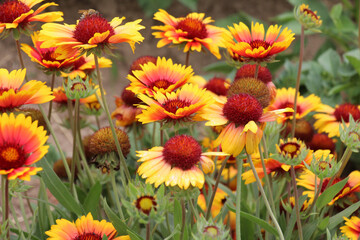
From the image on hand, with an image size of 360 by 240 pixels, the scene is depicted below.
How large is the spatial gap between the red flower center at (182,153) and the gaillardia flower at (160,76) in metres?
0.17

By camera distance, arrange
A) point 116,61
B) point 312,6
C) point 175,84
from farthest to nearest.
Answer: point 116,61, point 312,6, point 175,84

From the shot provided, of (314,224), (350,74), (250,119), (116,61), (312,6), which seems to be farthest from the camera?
(116,61)

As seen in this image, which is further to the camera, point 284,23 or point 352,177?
point 284,23

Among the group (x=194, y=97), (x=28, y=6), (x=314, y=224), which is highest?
(x=28, y=6)

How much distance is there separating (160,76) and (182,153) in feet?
0.90

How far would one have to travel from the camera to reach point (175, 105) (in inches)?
34.6

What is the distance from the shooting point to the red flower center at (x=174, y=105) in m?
0.87

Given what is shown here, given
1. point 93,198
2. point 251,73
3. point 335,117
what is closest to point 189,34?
point 251,73

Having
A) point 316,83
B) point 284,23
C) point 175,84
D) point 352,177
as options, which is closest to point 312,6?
point 284,23

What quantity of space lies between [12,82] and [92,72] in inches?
10.4

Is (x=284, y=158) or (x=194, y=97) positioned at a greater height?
(x=194, y=97)

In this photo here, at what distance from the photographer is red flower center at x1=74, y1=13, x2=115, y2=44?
2.99 feet

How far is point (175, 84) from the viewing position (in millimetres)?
947

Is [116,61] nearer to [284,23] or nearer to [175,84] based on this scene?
[284,23]
